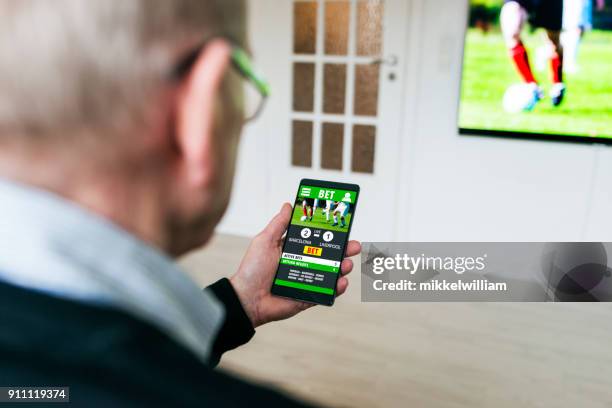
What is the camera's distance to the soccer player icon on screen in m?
2.77

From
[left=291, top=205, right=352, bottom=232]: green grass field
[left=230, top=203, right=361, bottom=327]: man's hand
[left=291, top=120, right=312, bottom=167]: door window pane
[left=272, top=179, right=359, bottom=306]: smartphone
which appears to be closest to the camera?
[left=230, top=203, right=361, bottom=327]: man's hand

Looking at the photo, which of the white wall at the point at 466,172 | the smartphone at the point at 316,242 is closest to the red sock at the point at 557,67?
the white wall at the point at 466,172

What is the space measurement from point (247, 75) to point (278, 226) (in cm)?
80

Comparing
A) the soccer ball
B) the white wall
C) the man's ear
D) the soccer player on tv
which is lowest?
the white wall

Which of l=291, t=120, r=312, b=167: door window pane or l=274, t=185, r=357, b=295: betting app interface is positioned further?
l=291, t=120, r=312, b=167: door window pane

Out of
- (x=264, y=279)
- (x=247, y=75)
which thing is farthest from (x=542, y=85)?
(x=247, y=75)

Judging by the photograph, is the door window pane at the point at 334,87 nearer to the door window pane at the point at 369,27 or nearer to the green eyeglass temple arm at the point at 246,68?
the door window pane at the point at 369,27

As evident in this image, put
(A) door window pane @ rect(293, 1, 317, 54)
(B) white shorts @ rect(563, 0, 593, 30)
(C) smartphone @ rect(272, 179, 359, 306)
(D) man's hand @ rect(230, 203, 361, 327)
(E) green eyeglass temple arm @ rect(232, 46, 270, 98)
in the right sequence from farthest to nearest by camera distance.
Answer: (A) door window pane @ rect(293, 1, 317, 54), (B) white shorts @ rect(563, 0, 593, 30), (C) smartphone @ rect(272, 179, 359, 306), (D) man's hand @ rect(230, 203, 361, 327), (E) green eyeglass temple arm @ rect(232, 46, 270, 98)

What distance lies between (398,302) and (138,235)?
8.08 ft

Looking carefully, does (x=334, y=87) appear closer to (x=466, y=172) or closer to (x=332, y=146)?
(x=332, y=146)

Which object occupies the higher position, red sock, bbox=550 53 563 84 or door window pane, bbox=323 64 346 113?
red sock, bbox=550 53 563 84

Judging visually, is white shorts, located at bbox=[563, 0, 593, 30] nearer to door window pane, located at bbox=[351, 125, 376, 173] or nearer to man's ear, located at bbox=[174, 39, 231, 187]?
door window pane, located at bbox=[351, 125, 376, 173]

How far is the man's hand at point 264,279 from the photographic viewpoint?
1.13 metres

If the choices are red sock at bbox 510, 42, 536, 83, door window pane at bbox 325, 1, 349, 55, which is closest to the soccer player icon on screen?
red sock at bbox 510, 42, 536, 83
